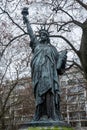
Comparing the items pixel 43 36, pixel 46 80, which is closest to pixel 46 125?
pixel 46 80

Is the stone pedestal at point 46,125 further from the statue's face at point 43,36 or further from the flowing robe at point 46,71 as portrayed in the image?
the statue's face at point 43,36

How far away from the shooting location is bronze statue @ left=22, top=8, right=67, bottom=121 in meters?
7.27

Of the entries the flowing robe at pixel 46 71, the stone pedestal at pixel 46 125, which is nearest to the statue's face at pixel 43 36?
the flowing robe at pixel 46 71

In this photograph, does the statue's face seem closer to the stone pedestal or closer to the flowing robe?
the flowing robe

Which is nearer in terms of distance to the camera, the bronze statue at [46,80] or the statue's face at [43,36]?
the bronze statue at [46,80]

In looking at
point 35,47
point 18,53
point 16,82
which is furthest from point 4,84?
point 35,47

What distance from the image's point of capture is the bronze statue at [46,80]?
7.27 meters

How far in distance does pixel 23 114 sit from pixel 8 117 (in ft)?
4.32

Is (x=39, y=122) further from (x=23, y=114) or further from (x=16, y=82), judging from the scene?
(x=23, y=114)

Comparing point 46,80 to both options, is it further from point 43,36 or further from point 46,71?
point 43,36

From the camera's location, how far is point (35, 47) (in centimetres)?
812

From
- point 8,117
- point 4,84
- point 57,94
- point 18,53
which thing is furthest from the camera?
point 8,117

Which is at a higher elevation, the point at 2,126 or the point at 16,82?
the point at 16,82

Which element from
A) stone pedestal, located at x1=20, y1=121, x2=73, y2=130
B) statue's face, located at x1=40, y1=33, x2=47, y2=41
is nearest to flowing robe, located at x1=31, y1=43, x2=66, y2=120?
statue's face, located at x1=40, y1=33, x2=47, y2=41
